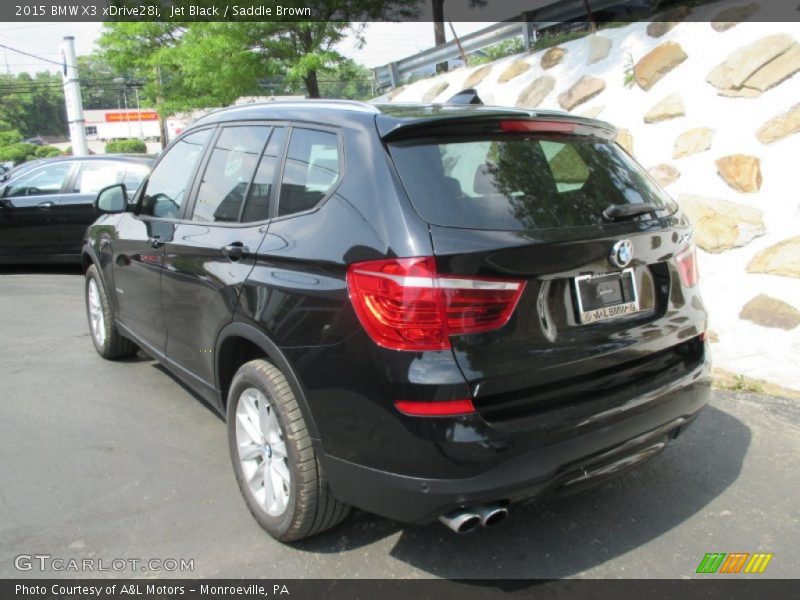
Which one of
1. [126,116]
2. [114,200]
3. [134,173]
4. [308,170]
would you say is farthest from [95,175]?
[126,116]

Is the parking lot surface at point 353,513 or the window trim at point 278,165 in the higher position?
the window trim at point 278,165

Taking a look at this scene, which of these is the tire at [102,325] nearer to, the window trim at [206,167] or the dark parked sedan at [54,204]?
the window trim at [206,167]

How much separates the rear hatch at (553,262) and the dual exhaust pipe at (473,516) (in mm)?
299

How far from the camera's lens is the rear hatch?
2275 mm

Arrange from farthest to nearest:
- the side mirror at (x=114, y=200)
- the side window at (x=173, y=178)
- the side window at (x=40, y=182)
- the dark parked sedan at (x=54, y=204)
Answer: the side window at (x=40, y=182), the dark parked sedan at (x=54, y=204), the side mirror at (x=114, y=200), the side window at (x=173, y=178)

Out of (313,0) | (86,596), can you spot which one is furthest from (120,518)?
(313,0)

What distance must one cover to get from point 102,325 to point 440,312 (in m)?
3.87

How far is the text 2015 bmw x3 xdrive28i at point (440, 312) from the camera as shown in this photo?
2.23 meters

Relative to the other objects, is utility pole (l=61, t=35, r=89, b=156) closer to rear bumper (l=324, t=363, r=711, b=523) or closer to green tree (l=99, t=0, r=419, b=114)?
green tree (l=99, t=0, r=419, b=114)

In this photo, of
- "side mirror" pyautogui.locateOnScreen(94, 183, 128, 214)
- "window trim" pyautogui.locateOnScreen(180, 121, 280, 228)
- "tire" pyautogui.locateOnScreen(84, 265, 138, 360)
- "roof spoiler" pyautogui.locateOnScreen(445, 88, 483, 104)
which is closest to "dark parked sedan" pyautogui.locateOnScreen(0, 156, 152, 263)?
"tire" pyautogui.locateOnScreen(84, 265, 138, 360)

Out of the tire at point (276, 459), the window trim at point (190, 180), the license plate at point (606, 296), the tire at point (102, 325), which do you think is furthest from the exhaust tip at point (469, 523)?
the tire at point (102, 325)

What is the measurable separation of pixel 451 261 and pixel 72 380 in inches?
149

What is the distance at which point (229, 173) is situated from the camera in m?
3.39

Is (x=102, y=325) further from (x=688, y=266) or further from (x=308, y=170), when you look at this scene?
(x=688, y=266)
